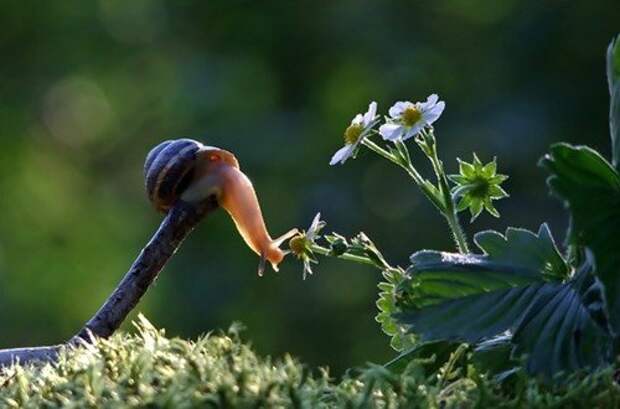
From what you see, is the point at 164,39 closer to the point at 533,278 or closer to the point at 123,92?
the point at 123,92

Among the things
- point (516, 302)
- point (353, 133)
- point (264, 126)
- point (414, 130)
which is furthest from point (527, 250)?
point (264, 126)

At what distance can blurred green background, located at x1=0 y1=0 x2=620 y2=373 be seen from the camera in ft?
25.0

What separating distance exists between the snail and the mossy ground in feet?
0.67

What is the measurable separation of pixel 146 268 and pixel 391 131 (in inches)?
9.3

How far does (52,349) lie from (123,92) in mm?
8768

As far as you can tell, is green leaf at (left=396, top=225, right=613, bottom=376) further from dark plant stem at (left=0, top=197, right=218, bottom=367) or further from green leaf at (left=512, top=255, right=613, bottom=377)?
dark plant stem at (left=0, top=197, right=218, bottom=367)

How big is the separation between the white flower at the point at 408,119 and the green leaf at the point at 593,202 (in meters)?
0.24

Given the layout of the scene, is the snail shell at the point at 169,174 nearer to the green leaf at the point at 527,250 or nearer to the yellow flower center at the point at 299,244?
the yellow flower center at the point at 299,244

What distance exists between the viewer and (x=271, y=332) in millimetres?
7961

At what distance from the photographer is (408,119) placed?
1.21 m

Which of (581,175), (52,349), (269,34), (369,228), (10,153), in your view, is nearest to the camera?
(581,175)

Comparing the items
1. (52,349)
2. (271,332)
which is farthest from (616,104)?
(271,332)

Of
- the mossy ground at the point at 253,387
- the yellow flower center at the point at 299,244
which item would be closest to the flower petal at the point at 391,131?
the yellow flower center at the point at 299,244

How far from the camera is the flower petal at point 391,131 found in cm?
117
